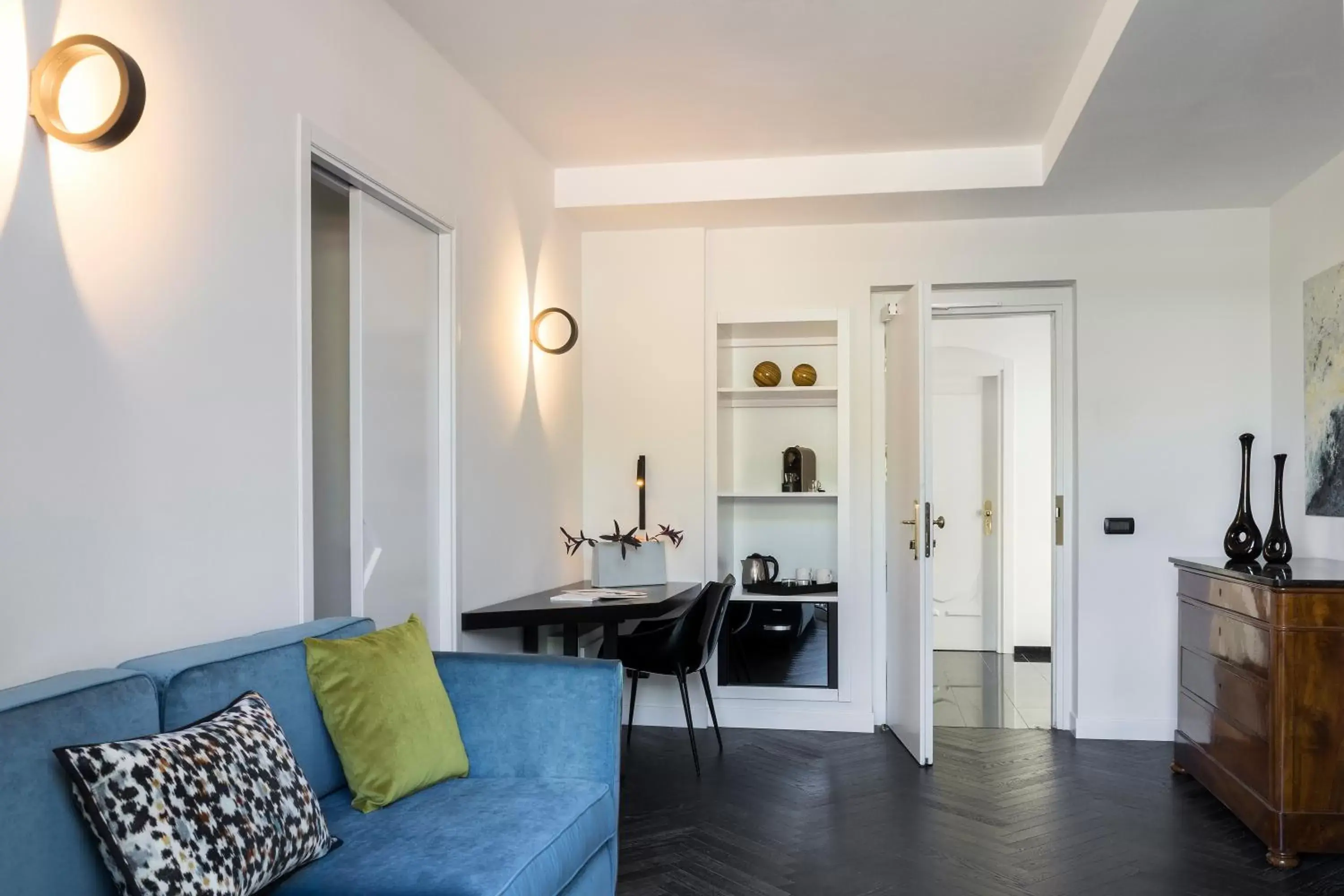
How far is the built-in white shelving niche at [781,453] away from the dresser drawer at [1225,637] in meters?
1.49

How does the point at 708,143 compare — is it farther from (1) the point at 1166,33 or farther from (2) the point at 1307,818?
(2) the point at 1307,818

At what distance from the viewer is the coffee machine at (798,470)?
5031mm

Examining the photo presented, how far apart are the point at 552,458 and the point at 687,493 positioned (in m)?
0.75

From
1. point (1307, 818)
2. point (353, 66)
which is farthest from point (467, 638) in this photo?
point (1307, 818)

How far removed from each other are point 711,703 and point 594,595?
→ 88cm

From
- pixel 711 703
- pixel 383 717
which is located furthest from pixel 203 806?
pixel 711 703

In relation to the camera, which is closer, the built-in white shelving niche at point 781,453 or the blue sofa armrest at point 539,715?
the blue sofa armrest at point 539,715

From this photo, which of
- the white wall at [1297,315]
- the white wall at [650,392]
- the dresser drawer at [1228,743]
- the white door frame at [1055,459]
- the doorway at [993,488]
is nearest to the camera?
the dresser drawer at [1228,743]

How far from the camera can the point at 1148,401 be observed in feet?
15.3

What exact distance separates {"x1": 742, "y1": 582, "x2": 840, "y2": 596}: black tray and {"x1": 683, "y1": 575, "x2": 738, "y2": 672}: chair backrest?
0.72 meters

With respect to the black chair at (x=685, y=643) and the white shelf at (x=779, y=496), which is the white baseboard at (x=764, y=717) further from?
the white shelf at (x=779, y=496)

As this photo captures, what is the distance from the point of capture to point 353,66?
2.81 metres

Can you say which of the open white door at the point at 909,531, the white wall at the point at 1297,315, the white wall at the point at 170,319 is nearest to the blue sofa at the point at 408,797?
the white wall at the point at 170,319

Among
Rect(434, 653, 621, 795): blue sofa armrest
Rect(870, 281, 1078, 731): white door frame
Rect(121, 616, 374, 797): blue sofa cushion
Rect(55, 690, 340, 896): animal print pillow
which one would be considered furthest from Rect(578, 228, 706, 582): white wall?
Rect(55, 690, 340, 896): animal print pillow
